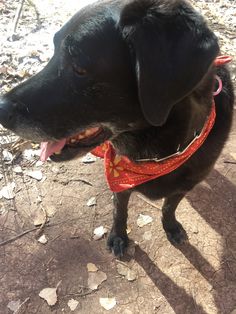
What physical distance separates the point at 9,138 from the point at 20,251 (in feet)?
3.73

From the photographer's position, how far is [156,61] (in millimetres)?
1868

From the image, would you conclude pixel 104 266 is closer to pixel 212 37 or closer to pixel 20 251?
pixel 20 251

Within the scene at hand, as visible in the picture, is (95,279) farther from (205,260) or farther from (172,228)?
(205,260)

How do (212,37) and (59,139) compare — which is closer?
(212,37)

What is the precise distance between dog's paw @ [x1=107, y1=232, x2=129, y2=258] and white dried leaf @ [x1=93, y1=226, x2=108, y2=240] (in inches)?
4.1

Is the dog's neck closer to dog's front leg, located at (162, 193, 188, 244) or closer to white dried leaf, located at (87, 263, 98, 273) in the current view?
dog's front leg, located at (162, 193, 188, 244)

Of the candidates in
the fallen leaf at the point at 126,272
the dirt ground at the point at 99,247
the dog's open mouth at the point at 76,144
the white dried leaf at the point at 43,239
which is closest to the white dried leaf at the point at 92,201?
the dirt ground at the point at 99,247

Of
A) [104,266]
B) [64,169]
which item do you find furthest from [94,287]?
[64,169]

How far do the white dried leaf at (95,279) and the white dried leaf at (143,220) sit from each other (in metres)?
0.52

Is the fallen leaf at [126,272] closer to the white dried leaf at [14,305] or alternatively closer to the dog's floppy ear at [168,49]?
the white dried leaf at [14,305]

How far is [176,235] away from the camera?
130 inches

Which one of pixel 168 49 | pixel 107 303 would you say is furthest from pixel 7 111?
pixel 107 303

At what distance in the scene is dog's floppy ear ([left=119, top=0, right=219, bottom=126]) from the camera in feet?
6.02

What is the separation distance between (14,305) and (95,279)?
0.58m
